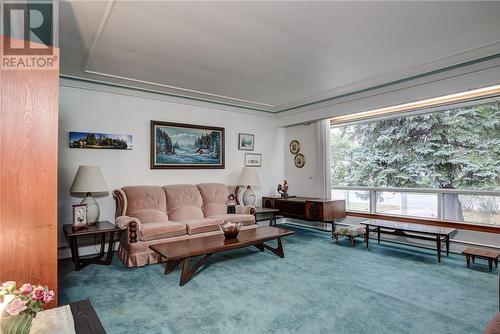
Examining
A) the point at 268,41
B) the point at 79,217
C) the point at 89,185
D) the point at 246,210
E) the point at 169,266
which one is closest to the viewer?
the point at 268,41

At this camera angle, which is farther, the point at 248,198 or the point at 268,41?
the point at 248,198

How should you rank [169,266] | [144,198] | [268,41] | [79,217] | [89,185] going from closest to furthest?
[268,41], [169,266], [79,217], [89,185], [144,198]

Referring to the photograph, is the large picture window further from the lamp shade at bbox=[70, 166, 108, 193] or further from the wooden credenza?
the lamp shade at bbox=[70, 166, 108, 193]

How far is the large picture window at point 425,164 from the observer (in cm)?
413

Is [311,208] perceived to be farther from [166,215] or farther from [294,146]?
[166,215]

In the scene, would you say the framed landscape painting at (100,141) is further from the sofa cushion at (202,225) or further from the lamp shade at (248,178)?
the lamp shade at (248,178)

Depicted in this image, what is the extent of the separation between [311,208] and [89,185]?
12.1 ft

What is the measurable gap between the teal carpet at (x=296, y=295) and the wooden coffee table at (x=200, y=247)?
0.42 ft

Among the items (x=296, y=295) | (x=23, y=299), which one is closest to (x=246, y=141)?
(x=296, y=295)

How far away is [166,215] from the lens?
444 cm

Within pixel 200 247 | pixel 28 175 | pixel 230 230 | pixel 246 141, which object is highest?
pixel 246 141

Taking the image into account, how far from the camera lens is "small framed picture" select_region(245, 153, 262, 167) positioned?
6.09 metres

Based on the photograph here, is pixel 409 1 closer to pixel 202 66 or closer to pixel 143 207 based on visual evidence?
pixel 202 66

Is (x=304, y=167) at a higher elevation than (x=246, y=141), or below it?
below
